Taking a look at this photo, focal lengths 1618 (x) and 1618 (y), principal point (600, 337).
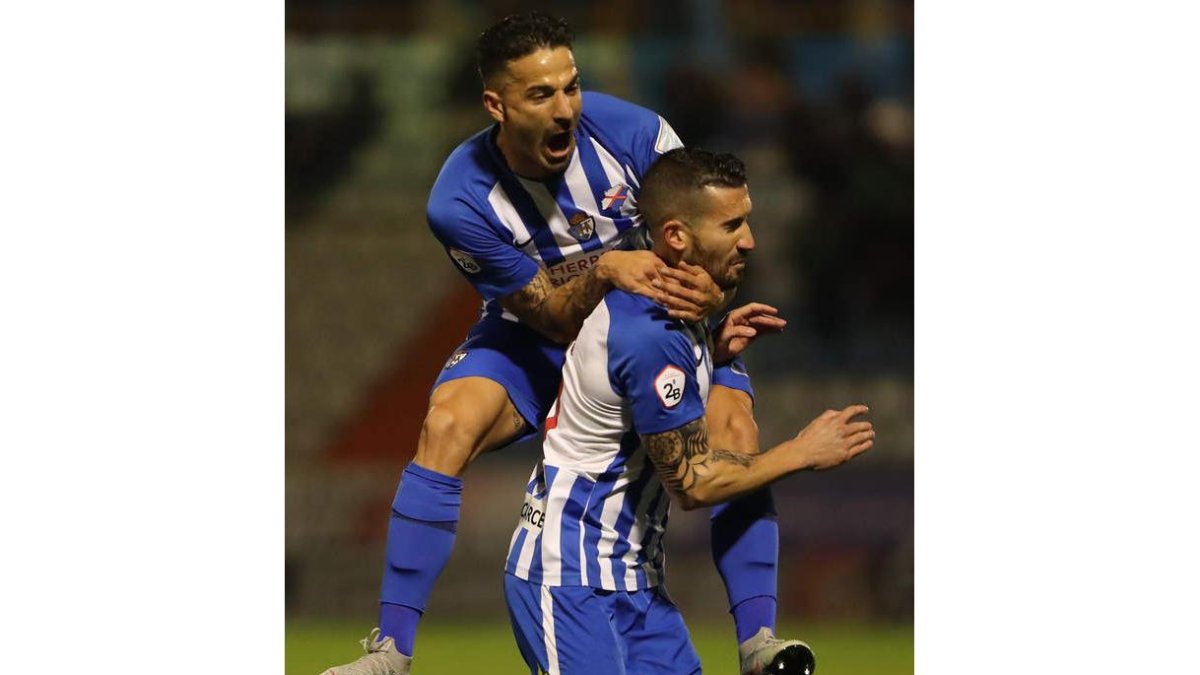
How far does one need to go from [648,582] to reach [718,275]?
682mm

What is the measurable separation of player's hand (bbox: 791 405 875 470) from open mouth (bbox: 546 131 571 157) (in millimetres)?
1051

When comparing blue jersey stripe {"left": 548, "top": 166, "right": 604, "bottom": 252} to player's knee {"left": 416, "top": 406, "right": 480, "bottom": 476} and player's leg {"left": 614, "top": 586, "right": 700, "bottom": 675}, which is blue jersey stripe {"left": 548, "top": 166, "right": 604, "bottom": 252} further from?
player's leg {"left": 614, "top": 586, "right": 700, "bottom": 675}

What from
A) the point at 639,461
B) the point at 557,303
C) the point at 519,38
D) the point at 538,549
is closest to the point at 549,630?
the point at 538,549

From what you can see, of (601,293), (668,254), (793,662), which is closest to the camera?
(668,254)

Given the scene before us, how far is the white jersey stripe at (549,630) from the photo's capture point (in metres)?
3.40

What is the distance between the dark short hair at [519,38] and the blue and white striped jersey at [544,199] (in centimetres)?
28

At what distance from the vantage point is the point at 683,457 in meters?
3.29

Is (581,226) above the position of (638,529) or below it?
above

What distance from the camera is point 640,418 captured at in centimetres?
329

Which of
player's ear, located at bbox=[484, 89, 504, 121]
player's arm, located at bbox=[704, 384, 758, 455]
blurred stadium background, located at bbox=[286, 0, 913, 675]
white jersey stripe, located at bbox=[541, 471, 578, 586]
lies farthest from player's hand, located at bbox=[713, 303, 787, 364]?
blurred stadium background, located at bbox=[286, 0, 913, 675]

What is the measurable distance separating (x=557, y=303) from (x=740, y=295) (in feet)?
8.45

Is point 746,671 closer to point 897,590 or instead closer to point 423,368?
point 897,590

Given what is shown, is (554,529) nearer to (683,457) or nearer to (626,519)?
(626,519)
